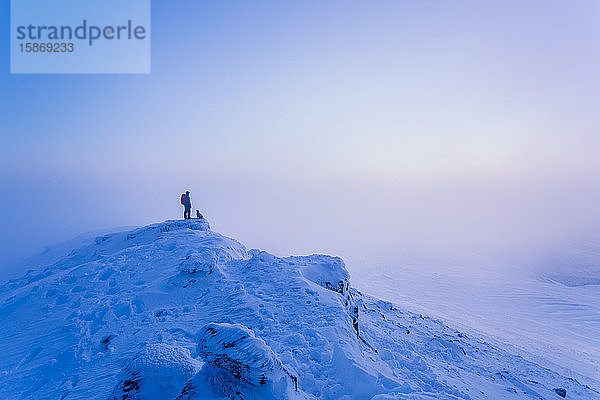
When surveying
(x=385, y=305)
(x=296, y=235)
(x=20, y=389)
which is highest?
(x=20, y=389)

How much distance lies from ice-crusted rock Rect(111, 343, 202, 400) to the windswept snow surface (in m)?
0.02

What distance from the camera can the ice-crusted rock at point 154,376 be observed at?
6.90 meters

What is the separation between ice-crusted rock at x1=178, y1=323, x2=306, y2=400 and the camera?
6504 millimetres

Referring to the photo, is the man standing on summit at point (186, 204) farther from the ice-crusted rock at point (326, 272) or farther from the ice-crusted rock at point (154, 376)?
the ice-crusted rock at point (154, 376)

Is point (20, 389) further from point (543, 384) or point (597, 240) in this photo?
point (597, 240)

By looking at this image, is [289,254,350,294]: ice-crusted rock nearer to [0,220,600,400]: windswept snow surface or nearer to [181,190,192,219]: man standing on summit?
[0,220,600,400]: windswept snow surface

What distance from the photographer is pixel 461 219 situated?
108m

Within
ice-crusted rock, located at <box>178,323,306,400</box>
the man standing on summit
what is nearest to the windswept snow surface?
ice-crusted rock, located at <box>178,323,306,400</box>

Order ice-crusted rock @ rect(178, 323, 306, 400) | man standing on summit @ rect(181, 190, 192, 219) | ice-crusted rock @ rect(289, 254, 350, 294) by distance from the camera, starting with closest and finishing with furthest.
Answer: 1. ice-crusted rock @ rect(178, 323, 306, 400)
2. ice-crusted rock @ rect(289, 254, 350, 294)
3. man standing on summit @ rect(181, 190, 192, 219)

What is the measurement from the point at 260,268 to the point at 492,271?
51.3 m

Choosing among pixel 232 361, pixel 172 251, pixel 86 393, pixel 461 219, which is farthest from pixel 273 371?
pixel 461 219

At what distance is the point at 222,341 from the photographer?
678cm

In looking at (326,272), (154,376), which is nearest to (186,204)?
(326,272)

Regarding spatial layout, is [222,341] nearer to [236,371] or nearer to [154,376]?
[236,371]
